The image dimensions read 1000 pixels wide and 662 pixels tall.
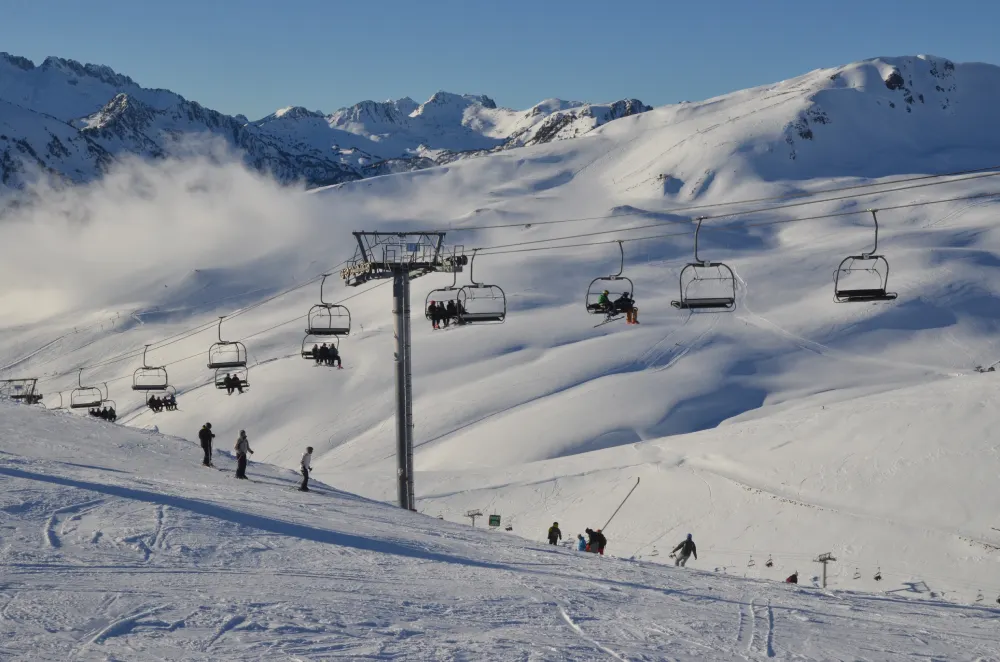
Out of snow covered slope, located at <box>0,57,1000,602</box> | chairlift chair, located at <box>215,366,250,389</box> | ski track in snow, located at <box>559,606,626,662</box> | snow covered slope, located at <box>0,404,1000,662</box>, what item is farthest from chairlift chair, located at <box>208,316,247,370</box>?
ski track in snow, located at <box>559,606,626,662</box>

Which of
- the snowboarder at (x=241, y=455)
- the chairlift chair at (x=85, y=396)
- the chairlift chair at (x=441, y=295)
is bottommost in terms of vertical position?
the chairlift chair at (x=85, y=396)

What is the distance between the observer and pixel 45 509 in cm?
1434

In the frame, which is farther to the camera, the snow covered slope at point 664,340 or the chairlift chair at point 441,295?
the snow covered slope at point 664,340

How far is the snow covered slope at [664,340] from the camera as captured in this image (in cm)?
3331

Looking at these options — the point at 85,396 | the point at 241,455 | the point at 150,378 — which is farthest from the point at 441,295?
the point at 241,455

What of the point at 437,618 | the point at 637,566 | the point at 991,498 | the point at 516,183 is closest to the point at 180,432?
the point at 991,498

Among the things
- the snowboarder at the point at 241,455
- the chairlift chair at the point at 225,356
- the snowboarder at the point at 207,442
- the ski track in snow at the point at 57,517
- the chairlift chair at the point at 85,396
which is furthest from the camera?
the chairlift chair at the point at 85,396

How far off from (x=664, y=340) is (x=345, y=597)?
59.7m

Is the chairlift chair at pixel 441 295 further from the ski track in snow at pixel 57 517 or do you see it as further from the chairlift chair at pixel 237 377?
the ski track in snow at pixel 57 517

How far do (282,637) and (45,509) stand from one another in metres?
5.91

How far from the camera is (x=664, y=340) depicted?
7012 centimetres

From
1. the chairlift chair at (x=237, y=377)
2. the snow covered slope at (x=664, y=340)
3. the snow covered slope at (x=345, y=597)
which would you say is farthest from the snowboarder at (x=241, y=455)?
the snow covered slope at (x=664, y=340)

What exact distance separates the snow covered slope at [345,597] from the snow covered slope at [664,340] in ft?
35.4

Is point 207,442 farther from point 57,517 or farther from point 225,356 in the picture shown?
point 225,356
